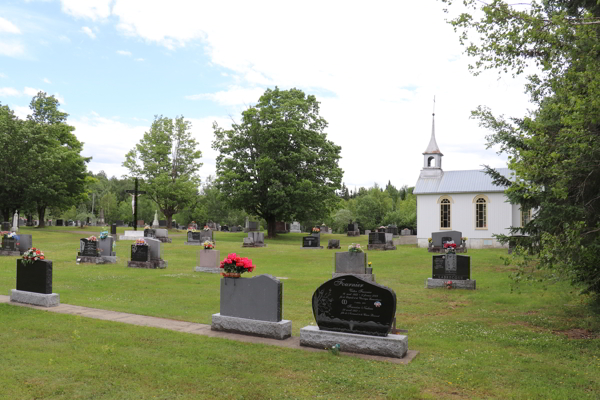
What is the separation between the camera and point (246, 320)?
8375 millimetres

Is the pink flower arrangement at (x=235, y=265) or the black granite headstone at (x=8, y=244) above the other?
the pink flower arrangement at (x=235, y=265)

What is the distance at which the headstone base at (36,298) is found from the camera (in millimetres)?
10484

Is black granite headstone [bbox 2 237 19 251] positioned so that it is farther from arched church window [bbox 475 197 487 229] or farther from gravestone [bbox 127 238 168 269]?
arched church window [bbox 475 197 487 229]

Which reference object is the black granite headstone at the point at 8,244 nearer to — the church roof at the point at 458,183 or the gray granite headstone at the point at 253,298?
the gray granite headstone at the point at 253,298

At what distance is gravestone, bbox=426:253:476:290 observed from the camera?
14.9 m

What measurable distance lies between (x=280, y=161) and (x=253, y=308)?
33.5 m

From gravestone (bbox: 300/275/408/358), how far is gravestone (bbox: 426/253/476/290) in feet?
27.4

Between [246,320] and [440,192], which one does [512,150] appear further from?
[440,192]

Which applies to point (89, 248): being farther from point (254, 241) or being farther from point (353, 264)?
point (254, 241)

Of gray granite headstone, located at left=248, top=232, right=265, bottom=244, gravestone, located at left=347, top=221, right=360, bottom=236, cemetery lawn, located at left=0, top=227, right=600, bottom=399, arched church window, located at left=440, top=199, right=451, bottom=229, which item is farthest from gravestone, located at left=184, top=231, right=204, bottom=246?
gravestone, located at left=347, top=221, right=360, bottom=236

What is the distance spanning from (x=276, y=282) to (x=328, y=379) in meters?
2.41

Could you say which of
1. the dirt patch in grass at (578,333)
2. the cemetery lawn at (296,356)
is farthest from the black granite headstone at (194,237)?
the dirt patch in grass at (578,333)

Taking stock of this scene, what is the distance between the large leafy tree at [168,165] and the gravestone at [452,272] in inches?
1508

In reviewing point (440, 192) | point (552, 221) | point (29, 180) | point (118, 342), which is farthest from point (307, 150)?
point (118, 342)
